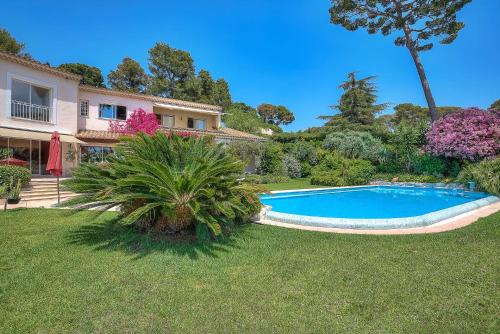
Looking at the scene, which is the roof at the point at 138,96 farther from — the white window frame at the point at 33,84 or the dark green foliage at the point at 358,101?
the dark green foliage at the point at 358,101

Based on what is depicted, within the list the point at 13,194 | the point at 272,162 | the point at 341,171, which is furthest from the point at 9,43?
the point at 341,171

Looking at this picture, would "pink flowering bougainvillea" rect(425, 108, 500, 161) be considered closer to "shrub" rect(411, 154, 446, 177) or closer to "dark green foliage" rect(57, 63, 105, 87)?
"shrub" rect(411, 154, 446, 177)


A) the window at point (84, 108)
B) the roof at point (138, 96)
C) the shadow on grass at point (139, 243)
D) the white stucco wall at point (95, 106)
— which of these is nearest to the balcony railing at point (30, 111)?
the white stucco wall at point (95, 106)

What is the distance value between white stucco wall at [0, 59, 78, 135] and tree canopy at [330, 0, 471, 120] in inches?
1149

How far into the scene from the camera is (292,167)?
32125mm

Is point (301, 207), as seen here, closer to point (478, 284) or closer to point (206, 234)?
point (206, 234)

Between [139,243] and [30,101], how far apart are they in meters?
21.0

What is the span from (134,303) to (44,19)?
Answer: 98.5ft

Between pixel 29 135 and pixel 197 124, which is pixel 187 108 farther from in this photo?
pixel 29 135

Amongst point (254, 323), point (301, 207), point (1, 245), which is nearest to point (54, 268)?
point (1, 245)

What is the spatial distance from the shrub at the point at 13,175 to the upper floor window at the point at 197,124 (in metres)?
21.8

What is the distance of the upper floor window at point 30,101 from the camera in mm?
21141

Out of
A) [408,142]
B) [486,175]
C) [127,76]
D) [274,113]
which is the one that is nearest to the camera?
[486,175]

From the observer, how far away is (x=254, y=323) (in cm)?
400
